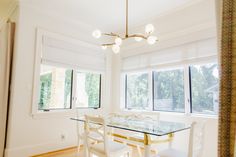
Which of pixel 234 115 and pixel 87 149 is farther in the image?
pixel 87 149

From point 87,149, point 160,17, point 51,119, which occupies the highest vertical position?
point 160,17

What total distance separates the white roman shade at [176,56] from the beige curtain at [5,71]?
2.38m

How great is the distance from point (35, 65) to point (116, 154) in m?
2.11

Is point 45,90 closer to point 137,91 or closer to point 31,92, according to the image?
point 31,92

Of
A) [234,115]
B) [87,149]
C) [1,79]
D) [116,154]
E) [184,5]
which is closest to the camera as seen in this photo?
[234,115]

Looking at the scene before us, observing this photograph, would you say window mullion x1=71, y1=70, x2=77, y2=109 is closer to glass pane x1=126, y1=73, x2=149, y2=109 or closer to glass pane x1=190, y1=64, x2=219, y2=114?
glass pane x1=126, y1=73, x2=149, y2=109

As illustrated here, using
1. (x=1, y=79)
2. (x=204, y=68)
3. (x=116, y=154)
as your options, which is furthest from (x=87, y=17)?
(x=116, y=154)

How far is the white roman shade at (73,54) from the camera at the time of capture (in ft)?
10.8

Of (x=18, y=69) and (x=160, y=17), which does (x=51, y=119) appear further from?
(x=160, y=17)

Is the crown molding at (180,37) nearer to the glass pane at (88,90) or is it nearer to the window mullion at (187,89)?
the window mullion at (187,89)

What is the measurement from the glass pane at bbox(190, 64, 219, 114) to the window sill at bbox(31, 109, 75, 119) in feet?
7.78

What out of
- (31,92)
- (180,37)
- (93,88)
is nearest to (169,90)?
(180,37)

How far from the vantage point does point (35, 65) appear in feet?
10.2

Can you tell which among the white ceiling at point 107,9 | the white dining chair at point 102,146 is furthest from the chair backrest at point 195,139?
the white ceiling at point 107,9
